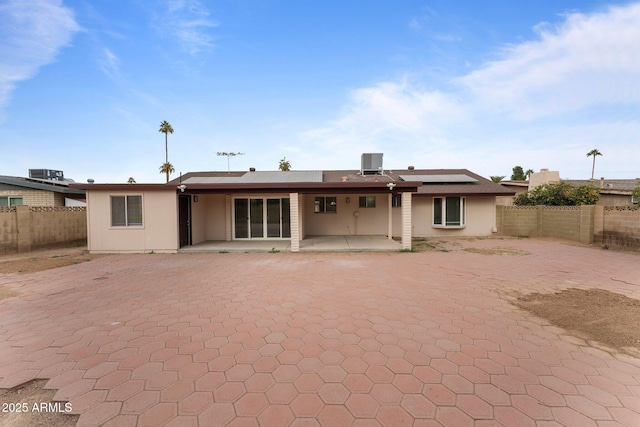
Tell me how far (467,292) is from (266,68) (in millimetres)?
12637

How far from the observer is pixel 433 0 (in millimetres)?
9828

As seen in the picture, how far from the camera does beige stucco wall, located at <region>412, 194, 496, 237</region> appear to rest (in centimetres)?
1411

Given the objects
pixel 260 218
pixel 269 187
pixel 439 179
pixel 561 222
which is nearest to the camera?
pixel 269 187

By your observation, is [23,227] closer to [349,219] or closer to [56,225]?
[56,225]

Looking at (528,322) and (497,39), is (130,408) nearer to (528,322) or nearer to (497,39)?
(528,322)

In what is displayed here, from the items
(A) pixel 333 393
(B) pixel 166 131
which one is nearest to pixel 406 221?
(A) pixel 333 393

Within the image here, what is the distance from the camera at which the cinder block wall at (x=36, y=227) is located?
9.66 m

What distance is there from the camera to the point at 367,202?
13820 mm

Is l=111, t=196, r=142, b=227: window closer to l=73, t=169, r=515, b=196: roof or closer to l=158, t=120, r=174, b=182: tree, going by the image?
l=73, t=169, r=515, b=196: roof

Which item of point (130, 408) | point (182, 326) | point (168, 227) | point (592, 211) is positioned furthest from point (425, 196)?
point (130, 408)

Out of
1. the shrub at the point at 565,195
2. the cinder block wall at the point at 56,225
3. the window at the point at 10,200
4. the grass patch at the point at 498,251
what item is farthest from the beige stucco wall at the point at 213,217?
the shrub at the point at 565,195

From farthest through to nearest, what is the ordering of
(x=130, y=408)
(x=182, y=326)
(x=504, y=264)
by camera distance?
(x=504, y=264) < (x=182, y=326) < (x=130, y=408)

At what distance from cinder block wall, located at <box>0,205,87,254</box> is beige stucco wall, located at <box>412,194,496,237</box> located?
53.8ft

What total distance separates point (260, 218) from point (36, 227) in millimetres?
8616
